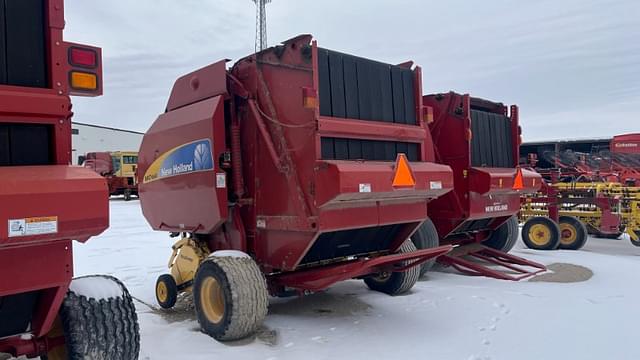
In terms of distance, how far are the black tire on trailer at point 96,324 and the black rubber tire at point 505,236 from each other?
6549 mm

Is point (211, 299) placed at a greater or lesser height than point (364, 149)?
lesser

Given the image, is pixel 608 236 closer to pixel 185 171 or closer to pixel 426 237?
pixel 426 237

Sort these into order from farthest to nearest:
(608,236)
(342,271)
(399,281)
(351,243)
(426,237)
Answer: (608,236) < (426,237) < (399,281) < (351,243) < (342,271)

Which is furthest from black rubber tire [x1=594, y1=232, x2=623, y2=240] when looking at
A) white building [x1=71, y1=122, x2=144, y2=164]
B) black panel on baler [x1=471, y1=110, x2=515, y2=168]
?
white building [x1=71, y1=122, x2=144, y2=164]

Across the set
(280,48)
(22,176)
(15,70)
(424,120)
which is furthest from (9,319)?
(424,120)

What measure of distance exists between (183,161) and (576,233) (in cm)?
752

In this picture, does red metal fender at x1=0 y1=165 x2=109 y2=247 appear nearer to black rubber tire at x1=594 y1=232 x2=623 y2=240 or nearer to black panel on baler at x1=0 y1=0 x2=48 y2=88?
black panel on baler at x1=0 y1=0 x2=48 y2=88

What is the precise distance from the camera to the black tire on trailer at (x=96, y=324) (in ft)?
8.52

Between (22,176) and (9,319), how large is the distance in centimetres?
84

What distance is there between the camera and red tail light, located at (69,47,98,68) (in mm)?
2541

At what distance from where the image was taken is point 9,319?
8.36ft

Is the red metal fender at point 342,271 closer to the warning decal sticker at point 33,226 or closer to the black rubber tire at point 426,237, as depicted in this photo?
the black rubber tire at point 426,237

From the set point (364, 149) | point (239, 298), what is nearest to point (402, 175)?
point (364, 149)

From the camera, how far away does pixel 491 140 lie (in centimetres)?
736
